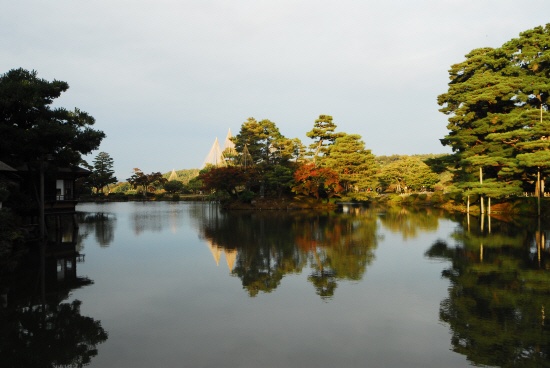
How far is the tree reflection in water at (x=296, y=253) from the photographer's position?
8352 mm

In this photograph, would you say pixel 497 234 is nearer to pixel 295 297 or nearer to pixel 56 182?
pixel 295 297

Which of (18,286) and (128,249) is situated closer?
(18,286)

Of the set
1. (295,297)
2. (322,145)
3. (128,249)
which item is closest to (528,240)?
(295,297)

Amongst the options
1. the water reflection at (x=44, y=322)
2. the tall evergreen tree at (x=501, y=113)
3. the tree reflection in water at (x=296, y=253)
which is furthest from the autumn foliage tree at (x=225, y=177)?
the water reflection at (x=44, y=322)

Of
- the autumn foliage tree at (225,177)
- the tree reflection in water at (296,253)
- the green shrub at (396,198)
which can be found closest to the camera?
the tree reflection in water at (296,253)

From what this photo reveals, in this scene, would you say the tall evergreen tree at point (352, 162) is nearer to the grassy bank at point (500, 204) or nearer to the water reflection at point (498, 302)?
the grassy bank at point (500, 204)

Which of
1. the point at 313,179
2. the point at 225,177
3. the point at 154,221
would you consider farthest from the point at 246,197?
the point at 154,221

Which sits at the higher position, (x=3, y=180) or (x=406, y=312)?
(x=3, y=180)

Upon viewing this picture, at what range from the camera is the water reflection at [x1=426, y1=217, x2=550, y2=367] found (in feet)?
15.1

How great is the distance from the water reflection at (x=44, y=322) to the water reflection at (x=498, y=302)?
16.9 feet

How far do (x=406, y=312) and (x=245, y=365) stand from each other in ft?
10.5

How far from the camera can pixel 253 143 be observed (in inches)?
1841

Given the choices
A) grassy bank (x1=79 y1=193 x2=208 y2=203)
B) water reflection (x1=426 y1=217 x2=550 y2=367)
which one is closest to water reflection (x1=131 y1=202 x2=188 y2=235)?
water reflection (x1=426 y1=217 x2=550 y2=367)

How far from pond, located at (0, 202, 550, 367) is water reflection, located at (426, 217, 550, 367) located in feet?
0.09
